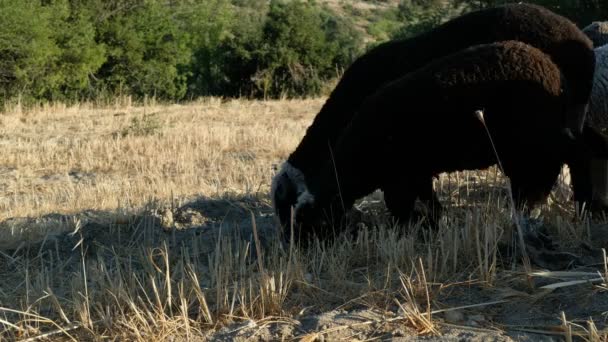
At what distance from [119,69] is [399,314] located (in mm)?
26893

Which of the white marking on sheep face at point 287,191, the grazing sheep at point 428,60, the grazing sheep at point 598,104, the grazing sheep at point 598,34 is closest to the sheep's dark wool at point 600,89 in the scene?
the grazing sheep at point 598,104

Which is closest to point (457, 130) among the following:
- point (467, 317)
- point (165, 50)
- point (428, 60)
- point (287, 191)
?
point (428, 60)

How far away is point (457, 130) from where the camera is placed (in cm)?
659

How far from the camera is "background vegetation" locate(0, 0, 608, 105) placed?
987 inches

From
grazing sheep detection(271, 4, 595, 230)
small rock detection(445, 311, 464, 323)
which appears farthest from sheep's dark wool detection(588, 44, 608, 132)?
small rock detection(445, 311, 464, 323)

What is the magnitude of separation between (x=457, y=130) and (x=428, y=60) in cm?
148

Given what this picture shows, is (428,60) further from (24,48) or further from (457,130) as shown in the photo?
(24,48)

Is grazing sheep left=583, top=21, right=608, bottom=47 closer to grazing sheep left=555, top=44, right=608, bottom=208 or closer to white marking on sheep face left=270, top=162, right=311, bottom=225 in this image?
grazing sheep left=555, top=44, right=608, bottom=208

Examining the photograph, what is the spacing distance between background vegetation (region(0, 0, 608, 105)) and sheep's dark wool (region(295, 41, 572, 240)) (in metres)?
17.4

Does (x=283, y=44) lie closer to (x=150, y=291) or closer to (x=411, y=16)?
(x=411, y=16)

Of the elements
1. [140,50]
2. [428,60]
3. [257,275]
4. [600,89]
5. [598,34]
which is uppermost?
[598,34]

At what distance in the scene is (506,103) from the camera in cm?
653

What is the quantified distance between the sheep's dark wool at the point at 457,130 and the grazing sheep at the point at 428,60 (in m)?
0.42

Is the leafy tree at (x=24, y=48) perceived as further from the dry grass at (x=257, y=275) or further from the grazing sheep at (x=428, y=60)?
the grazing sheep at (x=428, y=60)
